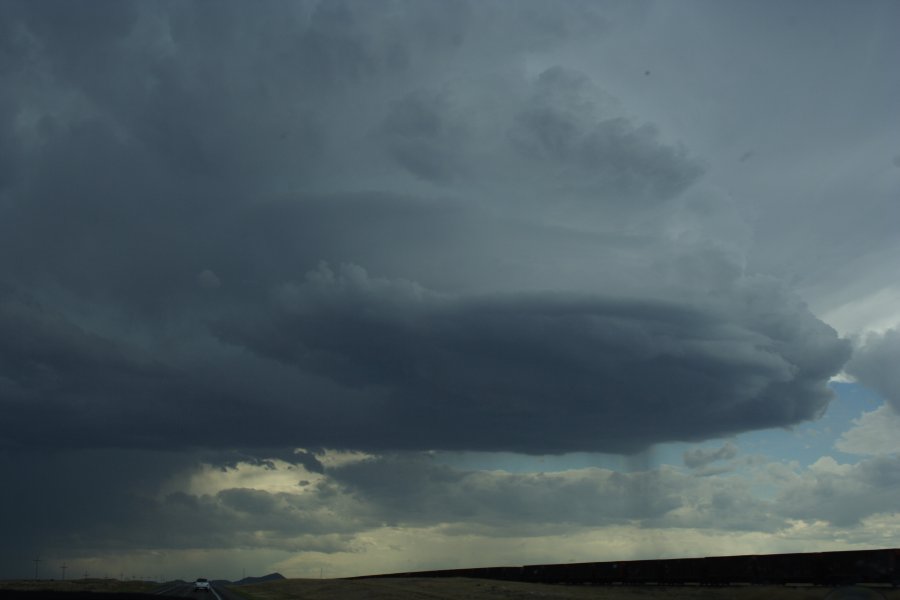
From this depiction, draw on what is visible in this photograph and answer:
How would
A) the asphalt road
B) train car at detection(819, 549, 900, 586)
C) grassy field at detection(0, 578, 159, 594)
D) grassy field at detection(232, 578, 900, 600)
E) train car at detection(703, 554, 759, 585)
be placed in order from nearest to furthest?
train car at detection(819, 549, 900, 586), grassy field at detection(232, 578, 900, 600), train car at detection(703, 554, 759, 585), the asphalt road, grassy field at detection(0, 578, 159, 594)

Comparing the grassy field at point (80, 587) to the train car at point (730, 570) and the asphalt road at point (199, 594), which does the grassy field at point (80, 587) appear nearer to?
the asphalt road at point (199, 594)

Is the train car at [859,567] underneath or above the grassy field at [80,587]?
above

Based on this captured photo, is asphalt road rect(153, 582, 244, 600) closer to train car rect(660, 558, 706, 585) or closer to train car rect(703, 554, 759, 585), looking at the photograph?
train car rect(660, 558, 706, 585)

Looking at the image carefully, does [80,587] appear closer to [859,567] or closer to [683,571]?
[683,571]

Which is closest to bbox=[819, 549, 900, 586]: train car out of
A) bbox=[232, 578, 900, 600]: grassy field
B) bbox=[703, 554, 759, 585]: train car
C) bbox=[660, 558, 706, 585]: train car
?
bbox=[232, 578, 900, 600]: grassy field

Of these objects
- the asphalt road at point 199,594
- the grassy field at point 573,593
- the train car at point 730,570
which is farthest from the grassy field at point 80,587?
the train car at point 730,570

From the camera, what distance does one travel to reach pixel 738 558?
193ft

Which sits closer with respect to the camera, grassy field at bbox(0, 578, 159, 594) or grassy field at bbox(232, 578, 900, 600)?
grassy field at bbox(232, 578, 900, 600)

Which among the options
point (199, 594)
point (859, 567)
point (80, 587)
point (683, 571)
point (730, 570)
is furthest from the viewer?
point (80, 587)

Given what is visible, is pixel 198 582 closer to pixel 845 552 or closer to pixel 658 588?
pixel 658 588

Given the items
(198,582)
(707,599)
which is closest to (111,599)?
(707,599)

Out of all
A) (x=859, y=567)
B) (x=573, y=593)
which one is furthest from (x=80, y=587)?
(x=859, y=567)

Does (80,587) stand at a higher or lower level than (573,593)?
lower

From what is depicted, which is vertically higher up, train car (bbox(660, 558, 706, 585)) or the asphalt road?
train car (bbox(660, 558, 706, 585))
